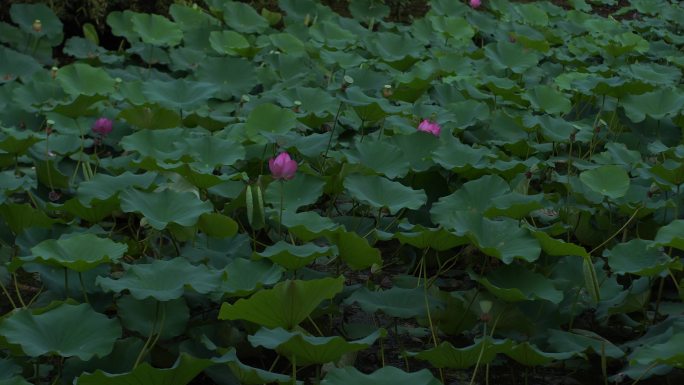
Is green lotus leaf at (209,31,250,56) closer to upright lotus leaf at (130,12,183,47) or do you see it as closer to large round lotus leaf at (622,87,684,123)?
upright lotus leaf at (130,12,183,47)

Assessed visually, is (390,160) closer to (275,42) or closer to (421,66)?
(421,66)

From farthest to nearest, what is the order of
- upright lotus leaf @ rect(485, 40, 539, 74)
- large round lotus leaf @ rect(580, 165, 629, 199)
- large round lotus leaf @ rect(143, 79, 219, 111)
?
upright lotus leaf @ rect(485, 40, 539, 74) < large round lotus leaf @ rect(143, 79, 219, 111) < large round lotus leaf @ rect(580, 165, 629, 199)

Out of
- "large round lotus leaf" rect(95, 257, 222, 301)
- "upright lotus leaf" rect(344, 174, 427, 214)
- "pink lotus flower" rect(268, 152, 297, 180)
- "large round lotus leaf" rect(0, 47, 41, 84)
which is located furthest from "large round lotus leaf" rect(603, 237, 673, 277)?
"large round lotus leaf" rect(0, 47, 41, 84)

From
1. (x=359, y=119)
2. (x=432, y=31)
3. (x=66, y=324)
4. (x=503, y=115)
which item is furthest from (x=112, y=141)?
(x=432, y=31)

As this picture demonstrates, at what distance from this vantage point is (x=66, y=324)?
5.70 ft

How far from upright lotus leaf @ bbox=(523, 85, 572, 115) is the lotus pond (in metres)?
0.01

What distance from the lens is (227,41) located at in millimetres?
3721

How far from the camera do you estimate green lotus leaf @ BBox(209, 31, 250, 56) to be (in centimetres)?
366

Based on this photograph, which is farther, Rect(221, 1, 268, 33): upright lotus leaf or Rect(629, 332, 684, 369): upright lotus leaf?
Rect(221, 1, 268, 33): upright lotus leaf

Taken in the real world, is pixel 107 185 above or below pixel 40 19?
above

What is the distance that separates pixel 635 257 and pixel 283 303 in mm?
775

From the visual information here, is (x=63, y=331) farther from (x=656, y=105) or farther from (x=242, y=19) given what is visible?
(x=242, y=19)

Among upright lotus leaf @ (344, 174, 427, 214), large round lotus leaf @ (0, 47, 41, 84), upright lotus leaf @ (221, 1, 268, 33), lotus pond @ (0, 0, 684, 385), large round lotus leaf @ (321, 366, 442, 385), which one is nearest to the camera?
large round lotus leaf @ (321, 366, 442, 385)

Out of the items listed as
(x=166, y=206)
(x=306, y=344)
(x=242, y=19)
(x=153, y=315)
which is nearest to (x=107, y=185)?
(x=166, y=206)
